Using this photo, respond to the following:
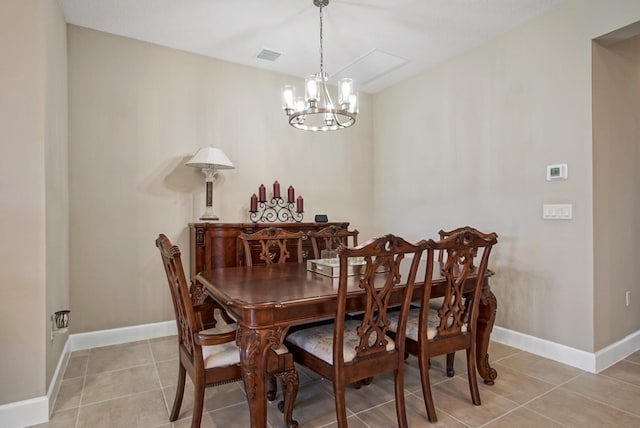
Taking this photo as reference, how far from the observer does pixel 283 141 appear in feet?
13.5

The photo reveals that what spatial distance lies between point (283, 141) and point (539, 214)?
2668mm

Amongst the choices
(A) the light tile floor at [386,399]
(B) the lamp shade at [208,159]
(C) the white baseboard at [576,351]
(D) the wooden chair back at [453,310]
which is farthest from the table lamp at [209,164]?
(C) the white baseboard at [576,351]

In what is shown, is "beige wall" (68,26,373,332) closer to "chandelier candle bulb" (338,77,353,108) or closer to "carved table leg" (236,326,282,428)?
"chandelier candle bulb" (338,77,353,108)

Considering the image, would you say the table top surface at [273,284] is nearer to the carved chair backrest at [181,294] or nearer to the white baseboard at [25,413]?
the carved chair backrest at [181,294]

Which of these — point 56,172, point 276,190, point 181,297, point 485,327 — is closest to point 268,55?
point 276,190

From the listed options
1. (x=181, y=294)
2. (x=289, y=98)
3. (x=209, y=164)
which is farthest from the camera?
(x=209, y=164)

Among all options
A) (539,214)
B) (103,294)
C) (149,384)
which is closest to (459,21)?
(539,214)

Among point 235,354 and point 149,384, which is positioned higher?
point 235,354

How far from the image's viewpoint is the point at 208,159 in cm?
327

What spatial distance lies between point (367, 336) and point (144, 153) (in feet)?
9.06

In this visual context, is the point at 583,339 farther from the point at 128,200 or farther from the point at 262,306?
the point at 128,200

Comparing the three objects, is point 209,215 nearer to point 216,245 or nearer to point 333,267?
point 216,245

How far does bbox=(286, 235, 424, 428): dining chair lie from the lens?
5.39 feet

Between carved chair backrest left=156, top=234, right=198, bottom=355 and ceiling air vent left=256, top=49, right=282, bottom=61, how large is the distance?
8.14ft
